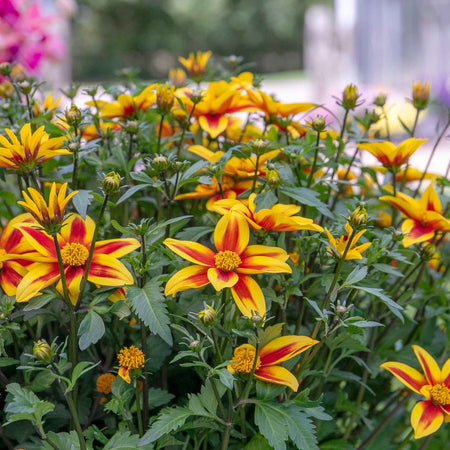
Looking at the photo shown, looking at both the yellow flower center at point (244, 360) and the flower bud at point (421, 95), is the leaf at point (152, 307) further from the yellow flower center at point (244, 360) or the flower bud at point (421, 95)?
the flower bud at point (421, 95)

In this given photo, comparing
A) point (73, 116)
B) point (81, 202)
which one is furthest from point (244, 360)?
point (73, 116)

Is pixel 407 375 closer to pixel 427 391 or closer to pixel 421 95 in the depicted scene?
pixel 427 391

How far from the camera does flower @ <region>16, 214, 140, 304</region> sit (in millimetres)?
604

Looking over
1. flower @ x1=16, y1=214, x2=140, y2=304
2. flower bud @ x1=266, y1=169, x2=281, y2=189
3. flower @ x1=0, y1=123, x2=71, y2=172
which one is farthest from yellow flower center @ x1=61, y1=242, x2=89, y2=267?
flower bud @ x1=266, y1=169, x2=281, y2=189

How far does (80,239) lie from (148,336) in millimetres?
200

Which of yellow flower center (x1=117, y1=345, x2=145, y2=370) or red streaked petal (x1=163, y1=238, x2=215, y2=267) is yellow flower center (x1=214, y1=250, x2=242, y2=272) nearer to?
red streaked petal (x1=163, y1=238, x2=215, y2=267)

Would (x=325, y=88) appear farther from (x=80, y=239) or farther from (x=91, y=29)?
(x=91, y=29)

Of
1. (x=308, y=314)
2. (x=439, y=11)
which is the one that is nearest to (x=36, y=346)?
(x=308, y=314)

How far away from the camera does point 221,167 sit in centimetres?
71

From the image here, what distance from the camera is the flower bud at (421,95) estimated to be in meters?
0.97

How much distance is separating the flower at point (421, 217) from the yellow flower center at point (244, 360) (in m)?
0.24

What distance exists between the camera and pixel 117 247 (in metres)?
0.65

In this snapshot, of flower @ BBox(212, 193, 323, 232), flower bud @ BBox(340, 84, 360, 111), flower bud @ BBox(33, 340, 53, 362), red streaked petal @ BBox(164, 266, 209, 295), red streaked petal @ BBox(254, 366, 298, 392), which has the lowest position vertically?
red streaked petal @ BBox(254, 366, 298, 392)

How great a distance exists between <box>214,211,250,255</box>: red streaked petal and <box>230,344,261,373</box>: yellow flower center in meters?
0.11
